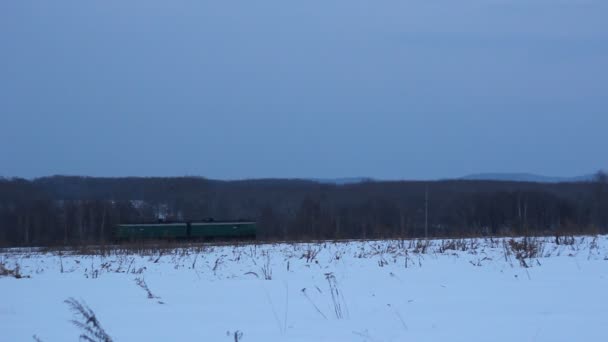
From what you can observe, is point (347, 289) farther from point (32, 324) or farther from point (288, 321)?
point (32, 324)

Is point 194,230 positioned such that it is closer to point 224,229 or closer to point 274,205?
point 224,229

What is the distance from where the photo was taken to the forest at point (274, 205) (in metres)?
40.6

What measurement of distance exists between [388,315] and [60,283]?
5.85 meters

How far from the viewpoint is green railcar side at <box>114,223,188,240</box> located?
3244cm

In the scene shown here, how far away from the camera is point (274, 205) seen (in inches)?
2185

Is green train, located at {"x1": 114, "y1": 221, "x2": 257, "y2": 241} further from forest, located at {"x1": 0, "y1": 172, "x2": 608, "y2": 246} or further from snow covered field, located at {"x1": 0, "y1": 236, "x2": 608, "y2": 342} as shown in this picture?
snow covered field, located at {"x1": 0, "y1": 236, "x2": 608, "y2": 342}

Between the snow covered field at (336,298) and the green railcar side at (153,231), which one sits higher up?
the green railcar side at (153,231)

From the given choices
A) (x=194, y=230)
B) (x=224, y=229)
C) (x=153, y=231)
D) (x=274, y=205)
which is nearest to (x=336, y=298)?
(x=153, y=231)

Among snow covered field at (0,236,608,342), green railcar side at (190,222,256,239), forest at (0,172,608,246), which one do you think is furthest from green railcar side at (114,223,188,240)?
snow covered field at (0,236,608,342)

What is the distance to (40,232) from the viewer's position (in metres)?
42.3

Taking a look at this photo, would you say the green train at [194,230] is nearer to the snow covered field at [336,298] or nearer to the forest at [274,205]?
the forest at [274,205]

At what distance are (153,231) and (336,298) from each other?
2547 centimetres

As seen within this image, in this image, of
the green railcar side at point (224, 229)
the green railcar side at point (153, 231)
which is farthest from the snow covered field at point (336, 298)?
the green railcar side at point (224, 229)

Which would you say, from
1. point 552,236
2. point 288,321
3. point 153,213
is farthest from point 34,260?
point 153,213
